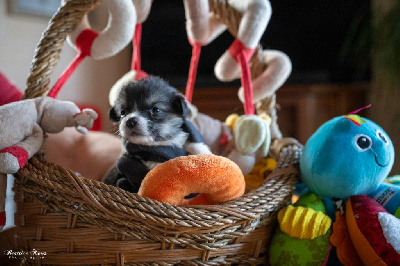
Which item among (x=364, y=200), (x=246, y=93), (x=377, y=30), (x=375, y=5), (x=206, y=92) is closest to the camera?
(x=364, y=200)

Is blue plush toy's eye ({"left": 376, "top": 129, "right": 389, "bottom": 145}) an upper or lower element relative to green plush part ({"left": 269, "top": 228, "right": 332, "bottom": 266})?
upper

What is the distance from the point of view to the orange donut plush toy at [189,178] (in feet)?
1.96

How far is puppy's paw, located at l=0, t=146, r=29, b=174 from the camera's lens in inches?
24.0

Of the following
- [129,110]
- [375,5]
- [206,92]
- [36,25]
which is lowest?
[206,92]

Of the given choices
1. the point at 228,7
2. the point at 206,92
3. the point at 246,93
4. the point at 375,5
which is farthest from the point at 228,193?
the point at 375,5

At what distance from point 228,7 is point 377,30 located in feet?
3.88

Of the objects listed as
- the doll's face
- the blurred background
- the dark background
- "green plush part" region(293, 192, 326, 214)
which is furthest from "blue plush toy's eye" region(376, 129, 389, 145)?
the dark background

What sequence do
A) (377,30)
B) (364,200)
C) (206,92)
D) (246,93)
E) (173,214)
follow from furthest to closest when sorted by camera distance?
(206,92) → (377,30) → (246,93) → (364,200) → (173,214)

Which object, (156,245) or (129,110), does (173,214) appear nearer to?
(156,245)

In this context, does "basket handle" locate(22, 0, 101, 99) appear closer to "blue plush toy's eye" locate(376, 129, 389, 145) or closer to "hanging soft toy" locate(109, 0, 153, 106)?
"hanging soft toy" locate(109, 0, 153, 106)

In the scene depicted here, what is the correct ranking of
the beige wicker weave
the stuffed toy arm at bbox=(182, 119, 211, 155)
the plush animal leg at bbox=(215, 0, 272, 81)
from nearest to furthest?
the beige wicker weave → the stuffed toy arm at bbox=(182, 119, 211, 155) → the plush animal leg at bbox=(215, 0, 272, 81)

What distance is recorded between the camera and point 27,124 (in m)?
0.67

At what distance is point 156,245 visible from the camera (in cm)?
59

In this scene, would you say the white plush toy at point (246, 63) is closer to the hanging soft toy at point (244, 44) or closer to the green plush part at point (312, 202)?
the hanging soft toy at point (244, 44)
